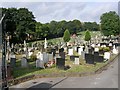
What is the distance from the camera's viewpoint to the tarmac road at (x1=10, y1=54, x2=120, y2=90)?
16.0m

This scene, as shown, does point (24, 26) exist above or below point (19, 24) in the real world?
below

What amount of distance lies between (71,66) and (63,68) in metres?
1.65

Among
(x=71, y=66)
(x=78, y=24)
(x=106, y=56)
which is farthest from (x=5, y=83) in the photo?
(x=78, y=24)

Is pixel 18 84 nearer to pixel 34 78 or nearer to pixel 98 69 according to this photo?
pixel 34 78

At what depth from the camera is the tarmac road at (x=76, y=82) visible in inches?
632

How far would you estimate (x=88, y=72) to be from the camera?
64.3 feet

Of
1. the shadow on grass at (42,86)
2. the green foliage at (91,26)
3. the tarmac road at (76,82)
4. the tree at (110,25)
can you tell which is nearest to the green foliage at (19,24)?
the tree at (110,25)

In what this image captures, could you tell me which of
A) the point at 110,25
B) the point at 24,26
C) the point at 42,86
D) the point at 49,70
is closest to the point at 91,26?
the point at 110,25

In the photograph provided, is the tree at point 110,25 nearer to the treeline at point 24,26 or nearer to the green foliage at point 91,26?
the treeline at point 24,26

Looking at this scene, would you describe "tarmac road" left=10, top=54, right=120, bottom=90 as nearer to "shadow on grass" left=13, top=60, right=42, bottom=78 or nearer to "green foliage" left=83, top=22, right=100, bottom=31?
"shadow on grass" left=13, top=60, right=42, bottom=78

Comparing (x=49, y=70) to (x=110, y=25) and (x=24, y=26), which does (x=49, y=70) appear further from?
(x=110, y=25)

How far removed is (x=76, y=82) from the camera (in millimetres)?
17281

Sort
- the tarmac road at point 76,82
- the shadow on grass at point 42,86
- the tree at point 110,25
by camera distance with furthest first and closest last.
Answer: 1. the tree at point 110,25
2. the tarmac road at point 76,82
3. the shadow on grass at point 42,86

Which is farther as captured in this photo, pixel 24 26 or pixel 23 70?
pixel 24 26
